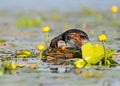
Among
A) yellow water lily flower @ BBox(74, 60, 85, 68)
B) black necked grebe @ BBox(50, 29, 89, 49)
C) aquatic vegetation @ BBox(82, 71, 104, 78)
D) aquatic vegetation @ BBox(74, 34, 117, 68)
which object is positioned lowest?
aquatic vegetation @ BBox(82, 71, 104, 78)

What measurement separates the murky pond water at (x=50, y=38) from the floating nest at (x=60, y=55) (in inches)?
6.5

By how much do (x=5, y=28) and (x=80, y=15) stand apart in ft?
14.0

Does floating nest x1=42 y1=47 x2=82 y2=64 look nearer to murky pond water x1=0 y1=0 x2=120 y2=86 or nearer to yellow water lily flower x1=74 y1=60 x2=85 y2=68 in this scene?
murky pond water x1=0 y1=0 x2=120 y2=86

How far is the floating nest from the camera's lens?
679 cm

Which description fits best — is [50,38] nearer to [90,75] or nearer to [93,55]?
[93,55]

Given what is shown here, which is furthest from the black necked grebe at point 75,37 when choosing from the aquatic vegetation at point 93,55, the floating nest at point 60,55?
the aquatic vegetation at point 93,55

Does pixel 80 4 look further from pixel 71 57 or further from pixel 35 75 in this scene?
pixel 35 75

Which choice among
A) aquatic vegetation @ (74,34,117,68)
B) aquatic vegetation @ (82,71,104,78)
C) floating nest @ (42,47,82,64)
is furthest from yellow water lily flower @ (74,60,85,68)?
floating nest @ (42,47,82,64)

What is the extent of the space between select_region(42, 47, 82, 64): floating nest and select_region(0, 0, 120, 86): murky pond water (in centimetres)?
16

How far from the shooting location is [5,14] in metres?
16.5

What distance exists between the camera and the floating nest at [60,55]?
679 cm

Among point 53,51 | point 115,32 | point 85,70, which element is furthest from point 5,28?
point 85,70

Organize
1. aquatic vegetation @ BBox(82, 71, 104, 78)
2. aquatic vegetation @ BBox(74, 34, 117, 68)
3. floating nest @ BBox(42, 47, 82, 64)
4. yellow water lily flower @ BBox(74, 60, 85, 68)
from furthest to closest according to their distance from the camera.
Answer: floating nest @ BBox(42, 47, 82, 64) → aquatic vegetation @ BBox(74, 34, 117, 68) → yellow water lily flower @ BBox(74, 60, 85, 68) → aquatic vegetation @ BBox(82, 71, 104, 78)

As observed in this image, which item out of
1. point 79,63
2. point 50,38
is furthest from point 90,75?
point 50,38
